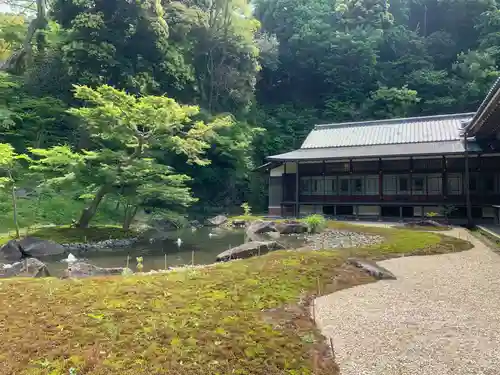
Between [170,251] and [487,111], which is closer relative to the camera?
[487,111]

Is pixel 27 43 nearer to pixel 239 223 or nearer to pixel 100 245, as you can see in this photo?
pixel 239 223

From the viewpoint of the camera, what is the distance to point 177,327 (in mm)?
5664

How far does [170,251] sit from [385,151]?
16.7m

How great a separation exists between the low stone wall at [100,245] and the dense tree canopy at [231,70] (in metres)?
2.00

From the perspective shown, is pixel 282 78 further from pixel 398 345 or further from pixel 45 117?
pixel 398 345

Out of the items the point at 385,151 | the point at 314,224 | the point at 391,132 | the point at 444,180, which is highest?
the point at 391,132

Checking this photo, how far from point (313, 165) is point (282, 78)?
2346 cm

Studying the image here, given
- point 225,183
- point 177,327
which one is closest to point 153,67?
point 225,183

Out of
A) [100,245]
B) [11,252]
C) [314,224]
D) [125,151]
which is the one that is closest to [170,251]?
[100,245]

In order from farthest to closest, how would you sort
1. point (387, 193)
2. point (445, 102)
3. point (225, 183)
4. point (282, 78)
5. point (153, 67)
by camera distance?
1. point (282, 78)
2. point (445, 102)
3. point (225, 183)
4. point (153, 67)
5. point (387, 193)

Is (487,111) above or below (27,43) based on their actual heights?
below

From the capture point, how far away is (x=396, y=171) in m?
26.7

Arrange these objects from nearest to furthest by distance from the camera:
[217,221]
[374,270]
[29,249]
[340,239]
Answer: [374,270], [29,249], [340,239], [217,221]

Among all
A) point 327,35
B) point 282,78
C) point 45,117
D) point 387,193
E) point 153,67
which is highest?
point 327,35
